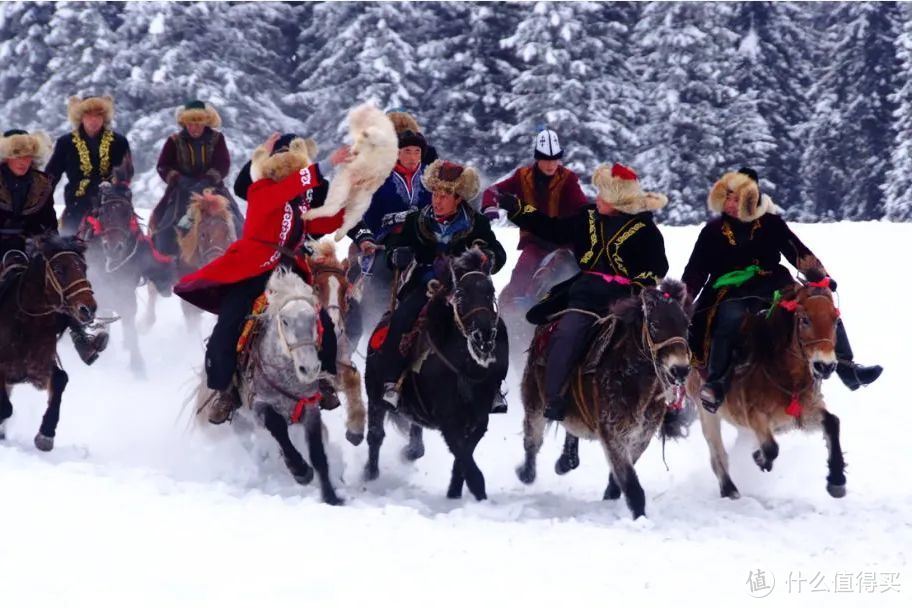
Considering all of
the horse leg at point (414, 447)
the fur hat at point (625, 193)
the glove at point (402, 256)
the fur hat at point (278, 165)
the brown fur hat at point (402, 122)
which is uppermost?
the fur hat at point (625, 193)

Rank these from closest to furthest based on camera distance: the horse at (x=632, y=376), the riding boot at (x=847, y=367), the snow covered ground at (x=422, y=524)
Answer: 1. the snow covered ground at (x=422, y=524)
2. the horse at (x=632, y=376)
3. the riding boot at (x=847, y=367)

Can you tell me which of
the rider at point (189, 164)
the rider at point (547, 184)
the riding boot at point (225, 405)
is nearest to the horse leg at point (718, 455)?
the rider at point (547, 184)

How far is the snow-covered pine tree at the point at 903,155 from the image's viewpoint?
3953cm

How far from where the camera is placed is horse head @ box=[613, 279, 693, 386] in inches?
336

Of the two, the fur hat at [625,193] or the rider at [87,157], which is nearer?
the fur hat at [625,193]

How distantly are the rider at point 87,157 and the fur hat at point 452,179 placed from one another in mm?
6608

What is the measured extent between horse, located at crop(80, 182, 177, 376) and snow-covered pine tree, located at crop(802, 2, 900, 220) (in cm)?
3274

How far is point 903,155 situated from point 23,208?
3420 centimetres

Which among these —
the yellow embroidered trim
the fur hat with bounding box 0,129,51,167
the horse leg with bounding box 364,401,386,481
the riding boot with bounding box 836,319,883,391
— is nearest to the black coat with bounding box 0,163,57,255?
the fur hat with bounding box 0,129,51,167

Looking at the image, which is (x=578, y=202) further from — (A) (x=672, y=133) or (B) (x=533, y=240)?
(A) (x=672, y=133)

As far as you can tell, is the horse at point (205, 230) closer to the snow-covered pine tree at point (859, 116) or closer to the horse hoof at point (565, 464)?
the horse hoof at point (565, 464)

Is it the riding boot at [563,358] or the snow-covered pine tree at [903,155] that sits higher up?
the riding boot at [563,358]

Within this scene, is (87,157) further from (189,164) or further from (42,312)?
(42,312)

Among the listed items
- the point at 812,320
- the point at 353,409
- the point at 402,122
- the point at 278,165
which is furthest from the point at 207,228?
the point at 812,320
